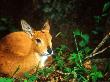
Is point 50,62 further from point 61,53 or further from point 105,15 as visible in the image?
point 105,15

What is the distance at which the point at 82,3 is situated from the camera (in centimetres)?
856

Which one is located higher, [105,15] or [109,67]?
[105,15]

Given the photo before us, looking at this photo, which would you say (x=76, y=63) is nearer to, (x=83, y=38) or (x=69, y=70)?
(x=69, y=70)

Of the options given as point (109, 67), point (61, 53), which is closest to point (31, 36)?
point (61, 53)

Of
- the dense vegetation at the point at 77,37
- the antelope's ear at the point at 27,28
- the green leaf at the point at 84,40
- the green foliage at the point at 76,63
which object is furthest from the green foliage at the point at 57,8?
the antelope's ear at the point at 27,28

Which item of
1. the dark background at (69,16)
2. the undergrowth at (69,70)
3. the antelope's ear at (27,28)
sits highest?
the dark background at (69,16)

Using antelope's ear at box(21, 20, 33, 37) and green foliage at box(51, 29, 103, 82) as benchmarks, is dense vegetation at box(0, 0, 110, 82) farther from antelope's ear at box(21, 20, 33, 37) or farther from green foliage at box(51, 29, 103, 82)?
antelope's ear at box(21, 20, 33, 37)

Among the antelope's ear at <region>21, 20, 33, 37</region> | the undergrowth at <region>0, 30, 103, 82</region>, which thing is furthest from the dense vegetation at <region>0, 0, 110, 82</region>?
the antelope's ear at <region>21, 20, 33, 37</region>

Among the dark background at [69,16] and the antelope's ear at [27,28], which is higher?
the dark background at [69,16]

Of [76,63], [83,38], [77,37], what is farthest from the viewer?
[77,37]

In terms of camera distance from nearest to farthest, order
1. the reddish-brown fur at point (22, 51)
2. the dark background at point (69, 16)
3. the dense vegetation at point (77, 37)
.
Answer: the reddish-brown fur at point (22, 51) → the dense vegetation at point (77, 37) → the dark background at point (69, 16)

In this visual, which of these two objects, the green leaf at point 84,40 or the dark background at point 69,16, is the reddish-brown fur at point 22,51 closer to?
the green leaf at point 84,40

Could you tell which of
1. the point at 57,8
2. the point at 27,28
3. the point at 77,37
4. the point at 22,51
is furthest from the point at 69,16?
the point at 22,51

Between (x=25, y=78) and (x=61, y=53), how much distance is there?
107 centimetres
